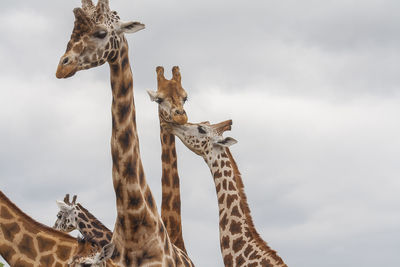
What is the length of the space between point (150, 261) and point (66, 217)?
5013mm

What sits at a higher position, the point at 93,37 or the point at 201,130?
the point at 201,130

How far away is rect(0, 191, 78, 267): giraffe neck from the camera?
1213 cm

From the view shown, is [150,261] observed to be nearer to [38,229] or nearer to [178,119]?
[38,229]

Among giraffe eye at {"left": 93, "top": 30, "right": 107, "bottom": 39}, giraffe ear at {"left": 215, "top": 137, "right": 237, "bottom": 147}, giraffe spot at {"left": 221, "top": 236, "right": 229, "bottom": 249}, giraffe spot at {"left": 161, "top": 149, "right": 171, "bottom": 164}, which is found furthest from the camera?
giraffe ear at {"left": 215, "top": 137, "right": 237, "bottom": 147}

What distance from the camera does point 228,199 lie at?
1483 cm

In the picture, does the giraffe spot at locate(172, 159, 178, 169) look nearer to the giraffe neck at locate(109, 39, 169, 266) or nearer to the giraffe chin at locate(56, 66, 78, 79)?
the giraffe neck at locate(109, 39, 169, 266)

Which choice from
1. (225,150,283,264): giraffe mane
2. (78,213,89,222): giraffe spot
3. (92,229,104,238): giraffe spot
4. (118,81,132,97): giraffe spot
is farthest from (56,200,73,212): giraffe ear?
(118,81,132,97): giraffe spot

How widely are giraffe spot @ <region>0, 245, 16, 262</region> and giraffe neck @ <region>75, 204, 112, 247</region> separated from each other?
2.34 metres

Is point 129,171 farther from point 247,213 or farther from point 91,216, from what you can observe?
point 91,216

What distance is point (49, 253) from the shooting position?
12.3 m

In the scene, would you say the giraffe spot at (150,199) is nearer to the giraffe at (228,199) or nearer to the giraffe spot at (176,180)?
the giraffe spot at (176,180)

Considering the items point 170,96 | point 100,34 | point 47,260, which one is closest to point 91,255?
point 47,260

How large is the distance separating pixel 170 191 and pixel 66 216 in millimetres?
2280

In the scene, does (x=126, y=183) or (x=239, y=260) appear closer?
(x=126, y=183)
